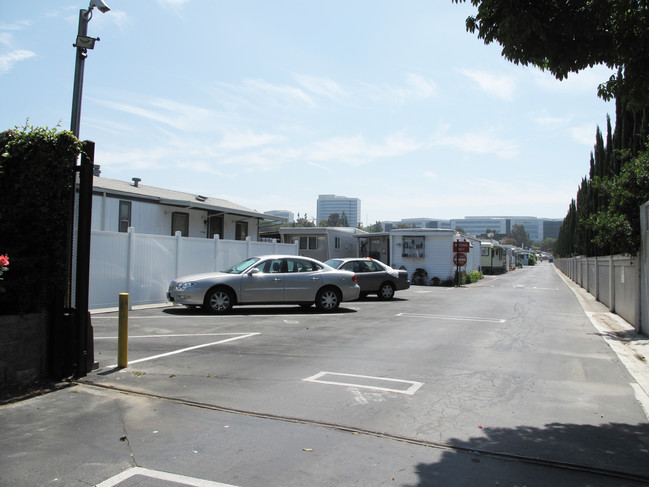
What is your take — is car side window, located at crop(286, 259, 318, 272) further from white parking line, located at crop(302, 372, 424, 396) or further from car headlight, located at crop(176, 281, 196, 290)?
white parking line, located at crop(302, 372, 424, 396)

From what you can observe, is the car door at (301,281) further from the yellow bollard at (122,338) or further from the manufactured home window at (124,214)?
the manufactured home window at (124,214)

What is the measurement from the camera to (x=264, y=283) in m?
13.3

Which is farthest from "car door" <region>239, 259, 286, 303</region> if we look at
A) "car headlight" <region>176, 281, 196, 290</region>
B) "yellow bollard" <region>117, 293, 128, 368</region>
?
"yellow bollard" <region>117, 293, 128, 368</region>

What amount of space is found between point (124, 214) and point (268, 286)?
9.04 m

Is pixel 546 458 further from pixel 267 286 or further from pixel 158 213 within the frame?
pixel 158 213

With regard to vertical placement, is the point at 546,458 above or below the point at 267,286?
below

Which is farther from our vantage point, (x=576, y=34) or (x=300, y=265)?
(x=300, y=265)

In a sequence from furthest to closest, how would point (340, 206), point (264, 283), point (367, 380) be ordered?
1. point (340, 206)
2. point (264, 283)
3. point (367, 380)

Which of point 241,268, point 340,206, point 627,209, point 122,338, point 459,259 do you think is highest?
point 340,206

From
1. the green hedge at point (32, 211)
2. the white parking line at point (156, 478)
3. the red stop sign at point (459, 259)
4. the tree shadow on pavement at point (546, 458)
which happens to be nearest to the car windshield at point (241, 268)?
the green hedge at point (32, 211)

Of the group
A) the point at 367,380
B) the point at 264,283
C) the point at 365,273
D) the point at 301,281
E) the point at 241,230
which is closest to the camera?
the point at 367,380

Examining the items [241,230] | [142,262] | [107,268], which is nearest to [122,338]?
[107,268]

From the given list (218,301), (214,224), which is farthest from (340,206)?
(218,301)

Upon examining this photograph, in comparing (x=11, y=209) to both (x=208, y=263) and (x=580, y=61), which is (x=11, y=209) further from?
(x=208, y=263)
